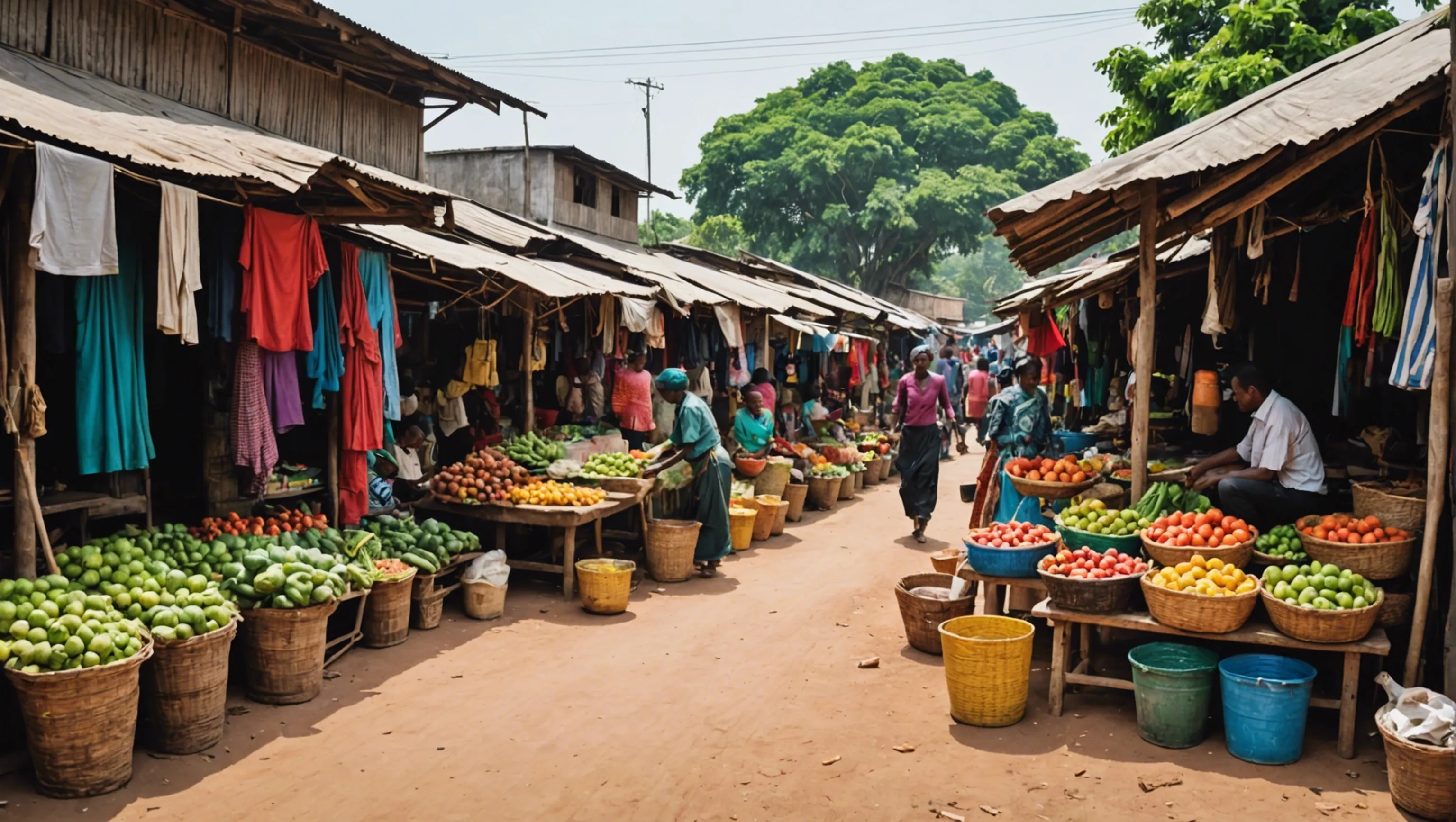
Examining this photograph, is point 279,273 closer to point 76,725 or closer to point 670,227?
point 76,725

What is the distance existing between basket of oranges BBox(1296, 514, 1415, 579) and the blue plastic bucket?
615mm

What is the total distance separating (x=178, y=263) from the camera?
5.66m

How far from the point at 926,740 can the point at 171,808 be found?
12.3 feet

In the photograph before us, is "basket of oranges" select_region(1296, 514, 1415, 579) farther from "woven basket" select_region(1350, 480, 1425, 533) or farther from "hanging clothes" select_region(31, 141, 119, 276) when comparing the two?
"hanging clothes" select_region(31, 141, 119, 276)

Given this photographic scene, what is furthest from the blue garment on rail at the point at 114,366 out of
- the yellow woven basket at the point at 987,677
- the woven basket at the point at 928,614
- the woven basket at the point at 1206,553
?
the woven basket at the point at 1206,553

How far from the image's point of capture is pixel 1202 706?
5.11m

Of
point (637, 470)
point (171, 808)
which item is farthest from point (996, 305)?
point (171, 808)

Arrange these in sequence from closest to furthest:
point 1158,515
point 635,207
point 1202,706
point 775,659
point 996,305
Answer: point 1202,706, point 1158,515, point 775,659, point 996,305, point 635,207

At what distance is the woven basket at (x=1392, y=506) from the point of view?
17.1 feet

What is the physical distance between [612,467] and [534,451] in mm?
887

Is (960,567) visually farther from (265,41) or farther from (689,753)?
(265,41)

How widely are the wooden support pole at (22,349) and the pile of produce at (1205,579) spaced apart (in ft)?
20.1

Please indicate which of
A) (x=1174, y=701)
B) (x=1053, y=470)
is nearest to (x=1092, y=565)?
(x=1174, y=701)

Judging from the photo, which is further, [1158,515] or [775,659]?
[775,659]
